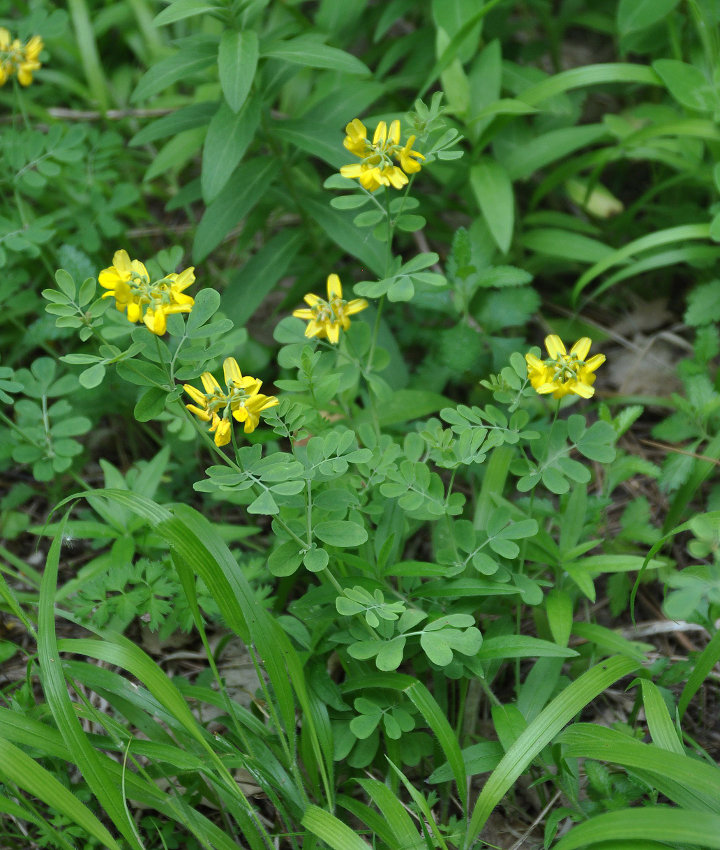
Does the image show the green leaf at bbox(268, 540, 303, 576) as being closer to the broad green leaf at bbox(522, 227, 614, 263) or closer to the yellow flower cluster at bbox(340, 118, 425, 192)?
the yellow flower cluster at bbox(340, 118, 425, 192)

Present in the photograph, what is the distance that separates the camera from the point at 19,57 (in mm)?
2320

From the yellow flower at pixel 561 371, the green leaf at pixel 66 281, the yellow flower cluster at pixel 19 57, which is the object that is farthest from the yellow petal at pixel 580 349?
the yellow flower cluster at pixel 19 57

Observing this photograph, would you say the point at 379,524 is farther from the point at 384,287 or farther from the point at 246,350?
the point at 246,350

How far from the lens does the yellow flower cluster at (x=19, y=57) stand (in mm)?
2293

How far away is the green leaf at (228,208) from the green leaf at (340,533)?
1.03m

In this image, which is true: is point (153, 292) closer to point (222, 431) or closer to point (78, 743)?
point (222, 431)

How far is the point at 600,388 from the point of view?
2.50 m

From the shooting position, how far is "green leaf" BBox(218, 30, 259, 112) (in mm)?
1870

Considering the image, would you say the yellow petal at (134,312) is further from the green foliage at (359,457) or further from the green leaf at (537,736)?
the green leaf at (537,736)

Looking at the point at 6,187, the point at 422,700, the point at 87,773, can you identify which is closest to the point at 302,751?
the point at 422,700

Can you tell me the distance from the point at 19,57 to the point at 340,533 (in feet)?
6.07

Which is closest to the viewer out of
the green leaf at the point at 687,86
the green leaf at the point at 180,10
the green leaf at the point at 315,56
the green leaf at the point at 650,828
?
the green leaf at the point at 650,828

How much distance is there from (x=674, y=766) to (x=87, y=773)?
961 millimetres

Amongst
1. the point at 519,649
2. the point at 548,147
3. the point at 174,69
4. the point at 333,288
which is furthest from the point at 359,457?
the point at 548,147
